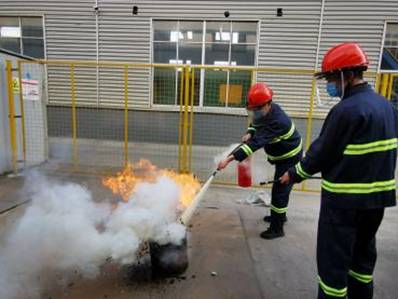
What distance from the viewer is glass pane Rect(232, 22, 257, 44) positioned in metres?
9.64

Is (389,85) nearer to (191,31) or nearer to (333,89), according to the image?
(333,89)

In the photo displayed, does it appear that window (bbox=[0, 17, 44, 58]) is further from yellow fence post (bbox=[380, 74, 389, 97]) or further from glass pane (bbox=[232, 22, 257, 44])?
yellow fence post (bbox=[380, 74, 389, 97])

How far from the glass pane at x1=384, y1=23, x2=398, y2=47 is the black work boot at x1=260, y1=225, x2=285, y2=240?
8196 mm

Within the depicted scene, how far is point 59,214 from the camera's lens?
392 cm

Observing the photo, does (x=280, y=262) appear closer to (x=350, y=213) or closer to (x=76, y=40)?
(x=350, y=213)

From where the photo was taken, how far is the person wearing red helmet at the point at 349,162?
2.16m

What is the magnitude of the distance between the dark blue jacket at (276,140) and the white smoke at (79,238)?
42.1 inches

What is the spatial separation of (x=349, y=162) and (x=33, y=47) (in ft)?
37.0

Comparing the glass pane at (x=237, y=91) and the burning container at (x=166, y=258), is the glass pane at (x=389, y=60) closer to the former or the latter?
the glass pane at (x=237, y=91)

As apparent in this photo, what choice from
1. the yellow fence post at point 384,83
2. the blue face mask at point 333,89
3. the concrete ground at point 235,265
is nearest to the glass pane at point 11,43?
the concrete ground at point 235,265

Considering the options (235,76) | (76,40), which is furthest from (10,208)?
(76,40)

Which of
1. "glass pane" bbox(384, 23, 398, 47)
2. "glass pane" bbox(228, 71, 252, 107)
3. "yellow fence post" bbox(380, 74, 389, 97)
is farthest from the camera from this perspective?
"glass pane" bbox(384, 23, 398, 47)

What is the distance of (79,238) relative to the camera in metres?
3.33

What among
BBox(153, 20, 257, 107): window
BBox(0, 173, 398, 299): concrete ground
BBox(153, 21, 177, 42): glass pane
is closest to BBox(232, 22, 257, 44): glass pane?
BBox(153, 20, 257, 107): window
